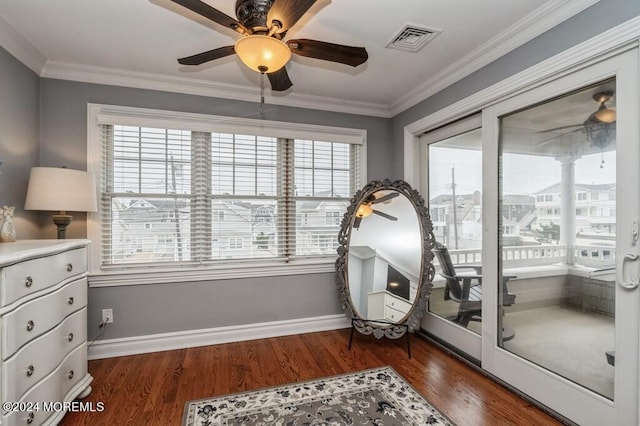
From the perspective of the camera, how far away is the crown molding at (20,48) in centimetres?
205

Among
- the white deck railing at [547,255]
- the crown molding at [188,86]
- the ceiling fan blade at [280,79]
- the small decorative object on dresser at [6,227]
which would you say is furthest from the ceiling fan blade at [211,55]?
the white deck railing at [547,255]

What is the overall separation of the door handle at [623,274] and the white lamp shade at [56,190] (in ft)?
11.2

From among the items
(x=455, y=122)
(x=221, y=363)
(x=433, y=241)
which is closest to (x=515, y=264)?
(x=433, y=241)

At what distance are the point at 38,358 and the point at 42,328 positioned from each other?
0.15 meters

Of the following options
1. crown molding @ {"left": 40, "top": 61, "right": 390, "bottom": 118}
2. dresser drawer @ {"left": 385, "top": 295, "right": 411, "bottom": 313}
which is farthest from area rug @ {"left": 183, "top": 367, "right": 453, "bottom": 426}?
crown molding @ {"left": 40, "top": 61, "right": 390, "bottom": 118}

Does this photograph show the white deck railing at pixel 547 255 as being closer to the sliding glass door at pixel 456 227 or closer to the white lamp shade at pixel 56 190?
the sliding glass door at pixel 456 227

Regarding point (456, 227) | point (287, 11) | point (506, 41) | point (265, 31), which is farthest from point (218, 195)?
point (506, 41)

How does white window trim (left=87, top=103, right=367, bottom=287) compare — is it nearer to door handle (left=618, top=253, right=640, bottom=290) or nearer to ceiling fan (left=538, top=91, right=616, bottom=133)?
ceiling fan (left=538, top=91, right=616, bottom=133)

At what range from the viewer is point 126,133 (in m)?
2.76

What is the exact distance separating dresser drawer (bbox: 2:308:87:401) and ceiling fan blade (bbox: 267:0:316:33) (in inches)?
80.9

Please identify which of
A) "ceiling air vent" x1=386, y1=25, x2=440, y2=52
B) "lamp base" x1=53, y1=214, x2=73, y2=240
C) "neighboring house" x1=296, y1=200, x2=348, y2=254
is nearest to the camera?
"ceiling air vent" x1=386, y1=25, x2=440, y2=52

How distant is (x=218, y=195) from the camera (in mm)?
3000

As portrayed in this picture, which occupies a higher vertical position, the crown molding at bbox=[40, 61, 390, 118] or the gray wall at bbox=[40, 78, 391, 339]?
the crown molding at bbox=[40, 61, 390, 118]

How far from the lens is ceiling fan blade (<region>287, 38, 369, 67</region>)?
5.54 feet
